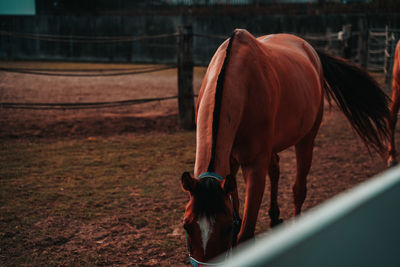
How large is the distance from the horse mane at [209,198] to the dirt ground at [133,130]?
1.17 m

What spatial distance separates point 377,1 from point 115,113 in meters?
12.4

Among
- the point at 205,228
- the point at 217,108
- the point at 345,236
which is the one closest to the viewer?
the point at 345,236

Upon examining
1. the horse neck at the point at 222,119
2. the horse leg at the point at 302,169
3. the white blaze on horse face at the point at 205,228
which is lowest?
the horse leg at the point at 302,169

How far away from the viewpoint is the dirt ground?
3008mm

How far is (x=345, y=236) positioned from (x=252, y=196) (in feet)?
5.96

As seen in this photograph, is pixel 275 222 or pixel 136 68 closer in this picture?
pixel 275 222

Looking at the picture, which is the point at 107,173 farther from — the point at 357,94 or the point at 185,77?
the point at 357,94

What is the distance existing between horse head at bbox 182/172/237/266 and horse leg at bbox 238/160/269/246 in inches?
25.0

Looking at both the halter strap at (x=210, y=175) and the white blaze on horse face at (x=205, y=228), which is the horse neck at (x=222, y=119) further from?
the white blaze on horse face at (x=205, y=228)

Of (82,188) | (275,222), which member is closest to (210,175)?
(275,222)

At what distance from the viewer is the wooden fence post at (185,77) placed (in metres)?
6.24

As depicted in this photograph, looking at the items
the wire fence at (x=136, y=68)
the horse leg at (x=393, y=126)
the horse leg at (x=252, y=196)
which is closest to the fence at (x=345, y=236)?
the horse leg at (x=252, y=196)

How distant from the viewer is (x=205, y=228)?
1.50 meters

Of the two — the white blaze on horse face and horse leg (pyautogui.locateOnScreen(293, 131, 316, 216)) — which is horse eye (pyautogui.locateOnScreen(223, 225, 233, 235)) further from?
horse leg (pyautogui.locateOnScreen(293, 131, 316, 216))
